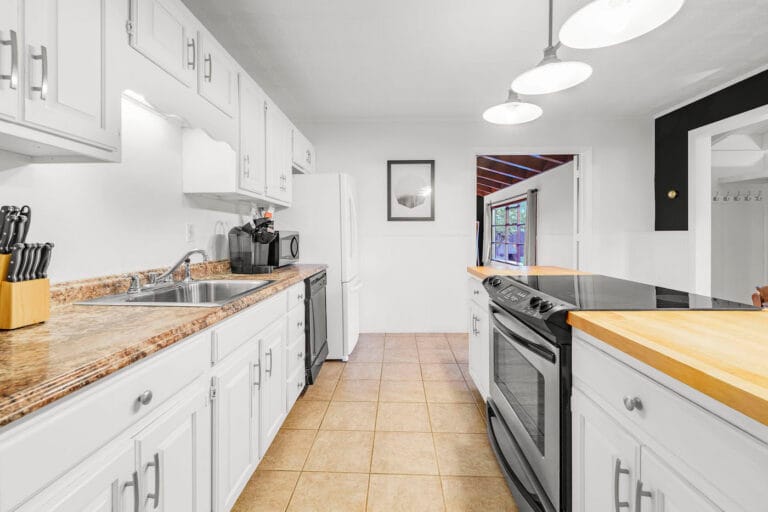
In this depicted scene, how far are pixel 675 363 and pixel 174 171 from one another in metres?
2.44

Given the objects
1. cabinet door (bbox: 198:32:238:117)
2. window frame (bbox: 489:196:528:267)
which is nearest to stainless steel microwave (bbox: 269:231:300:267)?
cabinet door (bbox: 198:32:238:117)

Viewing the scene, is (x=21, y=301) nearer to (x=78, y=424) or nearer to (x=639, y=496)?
(x=78, y=424)

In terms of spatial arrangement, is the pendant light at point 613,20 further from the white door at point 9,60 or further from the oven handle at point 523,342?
the white door at point 9,60

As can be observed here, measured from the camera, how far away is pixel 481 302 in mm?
2295

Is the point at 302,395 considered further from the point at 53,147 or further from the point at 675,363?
the point at 675,363

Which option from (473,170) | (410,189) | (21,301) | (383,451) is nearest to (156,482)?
(21,301)

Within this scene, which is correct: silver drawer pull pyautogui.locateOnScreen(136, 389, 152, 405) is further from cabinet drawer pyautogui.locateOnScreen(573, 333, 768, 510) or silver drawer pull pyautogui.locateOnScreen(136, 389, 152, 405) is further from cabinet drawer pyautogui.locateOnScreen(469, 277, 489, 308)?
cabinet drawer pyautogui.locateOnScreen(469, 277, 489, 308)

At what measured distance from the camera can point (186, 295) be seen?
1961mm

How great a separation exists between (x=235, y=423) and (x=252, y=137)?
172 cm

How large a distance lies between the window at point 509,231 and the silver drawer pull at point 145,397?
6874 millimetres

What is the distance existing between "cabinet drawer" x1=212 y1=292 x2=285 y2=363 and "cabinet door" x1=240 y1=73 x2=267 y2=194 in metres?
0.82

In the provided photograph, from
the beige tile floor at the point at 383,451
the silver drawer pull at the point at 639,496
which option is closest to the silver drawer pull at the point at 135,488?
the beige tile floor at the point at 383,451

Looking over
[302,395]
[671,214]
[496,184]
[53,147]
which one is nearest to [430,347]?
[302,395]

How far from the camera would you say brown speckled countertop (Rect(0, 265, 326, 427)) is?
2.08ft
